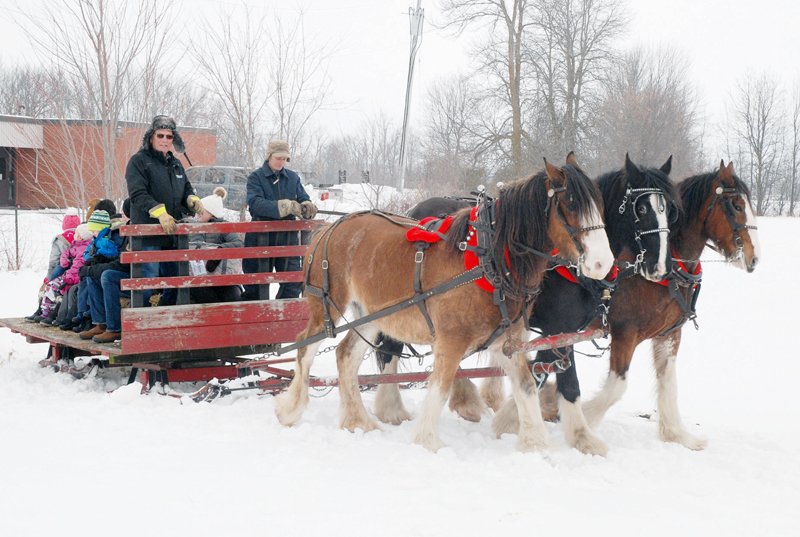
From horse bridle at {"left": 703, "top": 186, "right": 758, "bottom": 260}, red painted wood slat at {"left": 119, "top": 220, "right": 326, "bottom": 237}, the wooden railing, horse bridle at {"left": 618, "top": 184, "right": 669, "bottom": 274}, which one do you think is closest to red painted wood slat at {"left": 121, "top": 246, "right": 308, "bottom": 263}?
the wooden railing

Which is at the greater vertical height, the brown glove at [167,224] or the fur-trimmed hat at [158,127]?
the fur-trimmed hat at [158,127]

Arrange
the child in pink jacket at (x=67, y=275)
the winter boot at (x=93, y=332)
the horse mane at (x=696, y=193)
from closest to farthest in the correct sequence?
1. the horse mane at (x=696, y=193)
2. the winter boot at (x=93, y=332)
3. the child in pink jacket at (x=67, y=275)

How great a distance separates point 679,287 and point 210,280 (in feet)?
11.6

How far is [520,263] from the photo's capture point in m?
3.78

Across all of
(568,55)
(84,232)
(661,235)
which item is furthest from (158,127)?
(568,55)

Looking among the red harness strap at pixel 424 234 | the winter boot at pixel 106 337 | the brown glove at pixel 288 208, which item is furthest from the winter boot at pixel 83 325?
the red harness strap at pixel 424 234

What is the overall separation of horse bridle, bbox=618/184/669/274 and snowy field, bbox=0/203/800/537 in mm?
1226

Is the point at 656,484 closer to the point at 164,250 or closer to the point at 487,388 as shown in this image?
the point at 487,388

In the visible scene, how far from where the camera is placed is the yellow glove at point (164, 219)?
493 centimetres

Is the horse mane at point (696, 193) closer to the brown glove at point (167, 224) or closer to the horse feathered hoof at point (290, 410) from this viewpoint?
the horse feathered hoof at point (290, 410)

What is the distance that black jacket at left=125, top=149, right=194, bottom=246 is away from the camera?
5223 millimetres

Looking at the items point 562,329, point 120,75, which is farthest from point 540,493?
point 120,75

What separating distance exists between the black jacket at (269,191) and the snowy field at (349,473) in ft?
5.27

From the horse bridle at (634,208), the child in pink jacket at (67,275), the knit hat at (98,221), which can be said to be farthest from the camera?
the child in pink jacket at (67,275)
